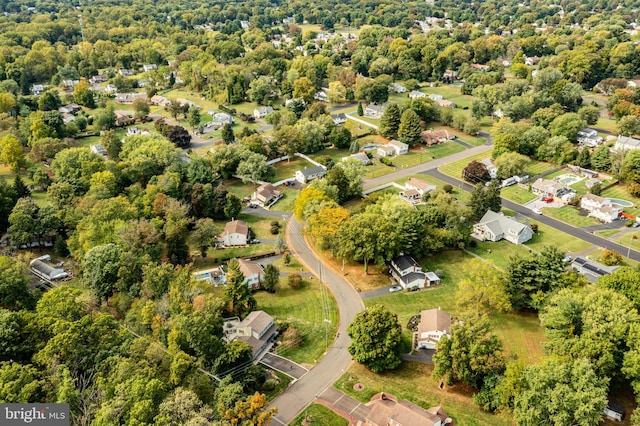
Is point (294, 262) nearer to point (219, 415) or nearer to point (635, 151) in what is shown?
point (219, 415)

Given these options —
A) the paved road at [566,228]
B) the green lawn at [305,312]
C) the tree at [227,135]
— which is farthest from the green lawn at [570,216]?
the tree at [227,135]

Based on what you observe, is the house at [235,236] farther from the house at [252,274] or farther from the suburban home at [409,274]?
the suburban home at [409,274]

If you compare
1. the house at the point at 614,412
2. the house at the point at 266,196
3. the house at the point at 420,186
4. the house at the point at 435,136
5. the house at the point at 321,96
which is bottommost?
the house at the point at 321,96

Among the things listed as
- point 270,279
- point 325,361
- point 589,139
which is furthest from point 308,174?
point 589,139

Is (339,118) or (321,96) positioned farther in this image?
(321,96)

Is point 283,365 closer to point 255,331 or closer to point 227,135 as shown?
point 255,331

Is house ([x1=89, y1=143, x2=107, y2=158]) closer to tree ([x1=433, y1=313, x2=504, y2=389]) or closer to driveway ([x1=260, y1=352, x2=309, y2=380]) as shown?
driveway ([x1=260, y1=352, x2=309, y2=380])

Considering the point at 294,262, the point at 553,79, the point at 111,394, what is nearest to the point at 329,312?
the point at 294,262
